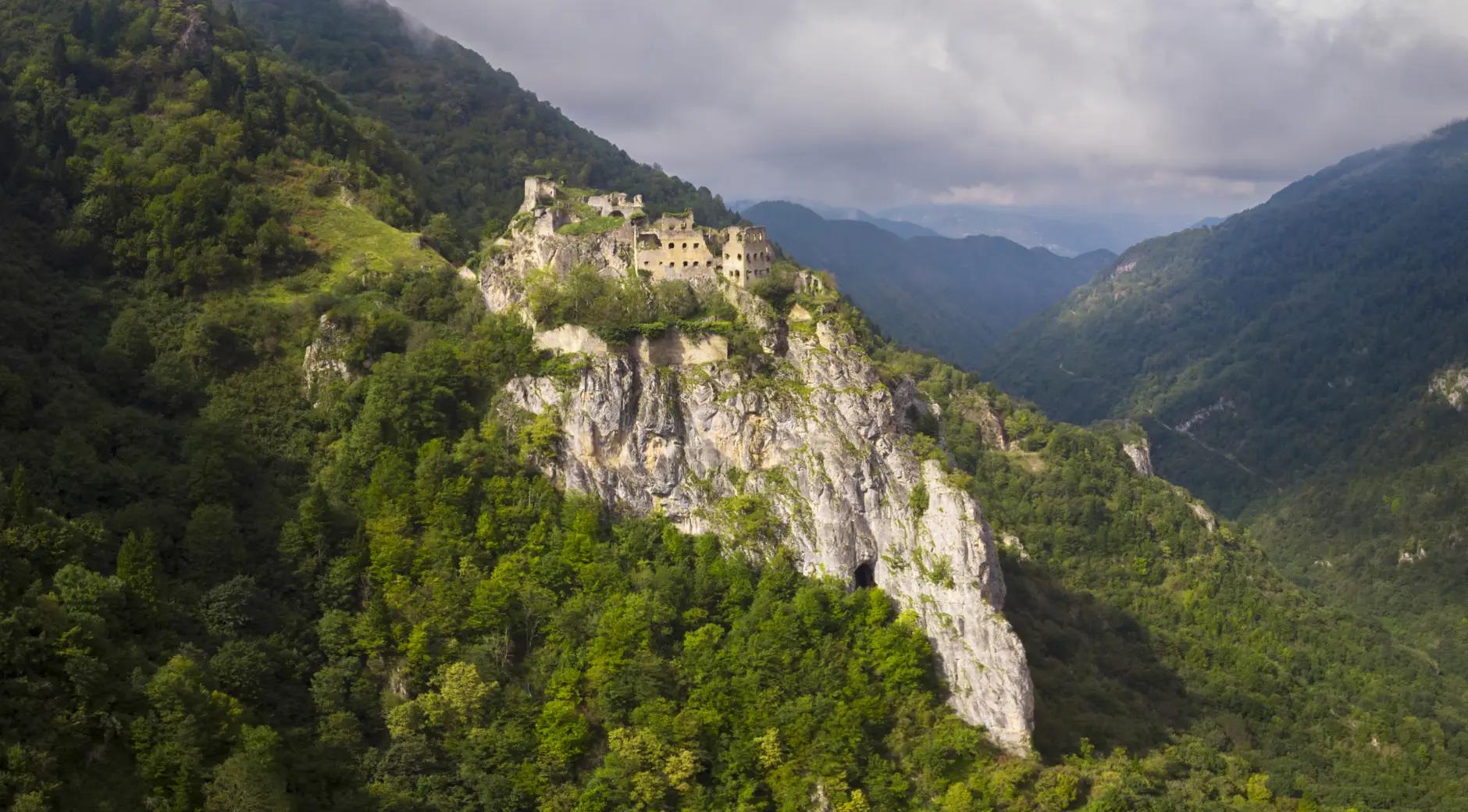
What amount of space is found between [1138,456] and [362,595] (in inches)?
4120

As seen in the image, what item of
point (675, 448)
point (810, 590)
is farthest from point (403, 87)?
point (810, 590)

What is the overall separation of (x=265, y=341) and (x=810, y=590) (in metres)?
34.8

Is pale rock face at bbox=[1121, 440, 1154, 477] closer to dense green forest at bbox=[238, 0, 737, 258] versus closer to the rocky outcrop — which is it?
dense green forest at bbox=[238, 0, 737, 258]

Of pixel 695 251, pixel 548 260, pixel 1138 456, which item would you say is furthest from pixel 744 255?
pixel 1138 456

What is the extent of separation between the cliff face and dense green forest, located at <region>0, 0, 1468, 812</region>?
171 cm

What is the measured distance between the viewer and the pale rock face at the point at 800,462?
56.6 m

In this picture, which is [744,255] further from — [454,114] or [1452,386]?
[1452,386]

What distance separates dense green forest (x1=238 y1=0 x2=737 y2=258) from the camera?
4663 inches

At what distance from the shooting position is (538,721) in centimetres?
4872

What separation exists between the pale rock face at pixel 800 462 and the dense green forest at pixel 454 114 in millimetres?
43575

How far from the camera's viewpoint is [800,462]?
58.4 metres

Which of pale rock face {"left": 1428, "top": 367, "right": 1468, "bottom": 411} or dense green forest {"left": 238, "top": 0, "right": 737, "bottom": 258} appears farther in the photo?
pale rock face {"left": 1428, "top": 367, "right": 1468, "bottom": 411}

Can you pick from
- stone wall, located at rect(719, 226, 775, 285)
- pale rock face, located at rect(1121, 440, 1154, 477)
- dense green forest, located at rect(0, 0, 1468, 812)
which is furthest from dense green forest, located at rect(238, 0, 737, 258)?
pale rock face, located at rect(1121, 440, 1154, 477)

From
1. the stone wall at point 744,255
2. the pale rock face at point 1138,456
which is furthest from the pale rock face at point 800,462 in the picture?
the pale rock face at point 1138,456
